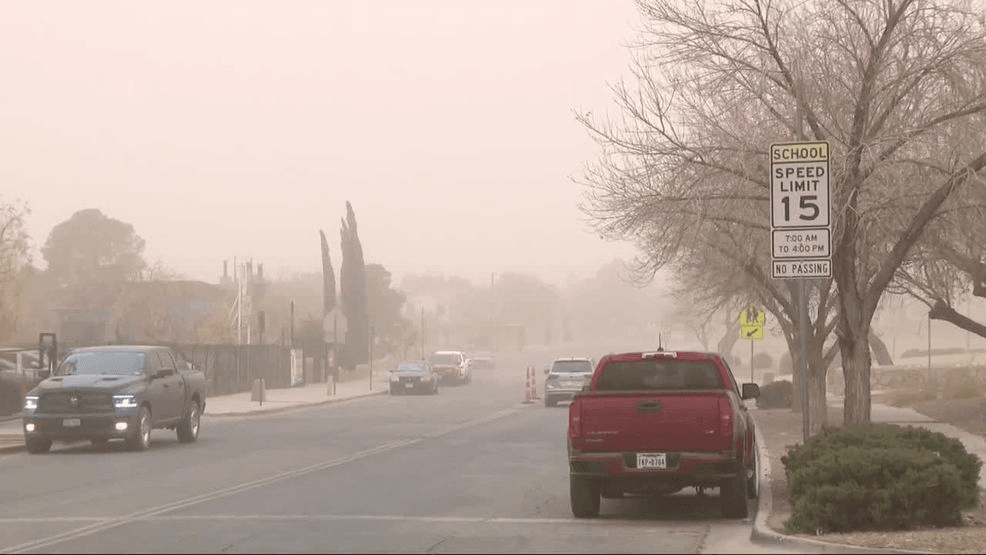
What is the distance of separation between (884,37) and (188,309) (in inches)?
3467

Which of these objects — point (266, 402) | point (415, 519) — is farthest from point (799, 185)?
point (266, 402)

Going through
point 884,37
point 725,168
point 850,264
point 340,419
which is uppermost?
point 884,37

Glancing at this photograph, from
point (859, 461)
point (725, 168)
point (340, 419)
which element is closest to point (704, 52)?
point (725, 168)

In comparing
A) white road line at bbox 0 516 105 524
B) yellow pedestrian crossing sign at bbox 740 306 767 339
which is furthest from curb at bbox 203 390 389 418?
white road line at bbox 0 516 105 524

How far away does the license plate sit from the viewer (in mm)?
15859

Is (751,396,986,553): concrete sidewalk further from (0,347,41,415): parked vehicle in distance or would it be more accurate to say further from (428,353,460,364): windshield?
(428,353,460,364): windshield

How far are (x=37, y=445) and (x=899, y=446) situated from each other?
17614 millimetres

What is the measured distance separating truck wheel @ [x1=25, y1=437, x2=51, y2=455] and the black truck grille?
28.3 inches

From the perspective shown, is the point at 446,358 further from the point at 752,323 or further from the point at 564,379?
the point at 752,323

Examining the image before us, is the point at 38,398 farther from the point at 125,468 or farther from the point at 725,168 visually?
the point at 725,168

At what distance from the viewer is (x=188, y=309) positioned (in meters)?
105

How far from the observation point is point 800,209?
17.1 metres

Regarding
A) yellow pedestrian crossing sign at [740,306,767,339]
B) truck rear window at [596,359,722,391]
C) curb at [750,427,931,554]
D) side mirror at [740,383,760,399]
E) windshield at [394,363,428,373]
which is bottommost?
curb at [750,427,931,554]

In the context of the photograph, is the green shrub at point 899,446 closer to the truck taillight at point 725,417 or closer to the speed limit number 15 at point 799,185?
the truck taillight at point 725,417
